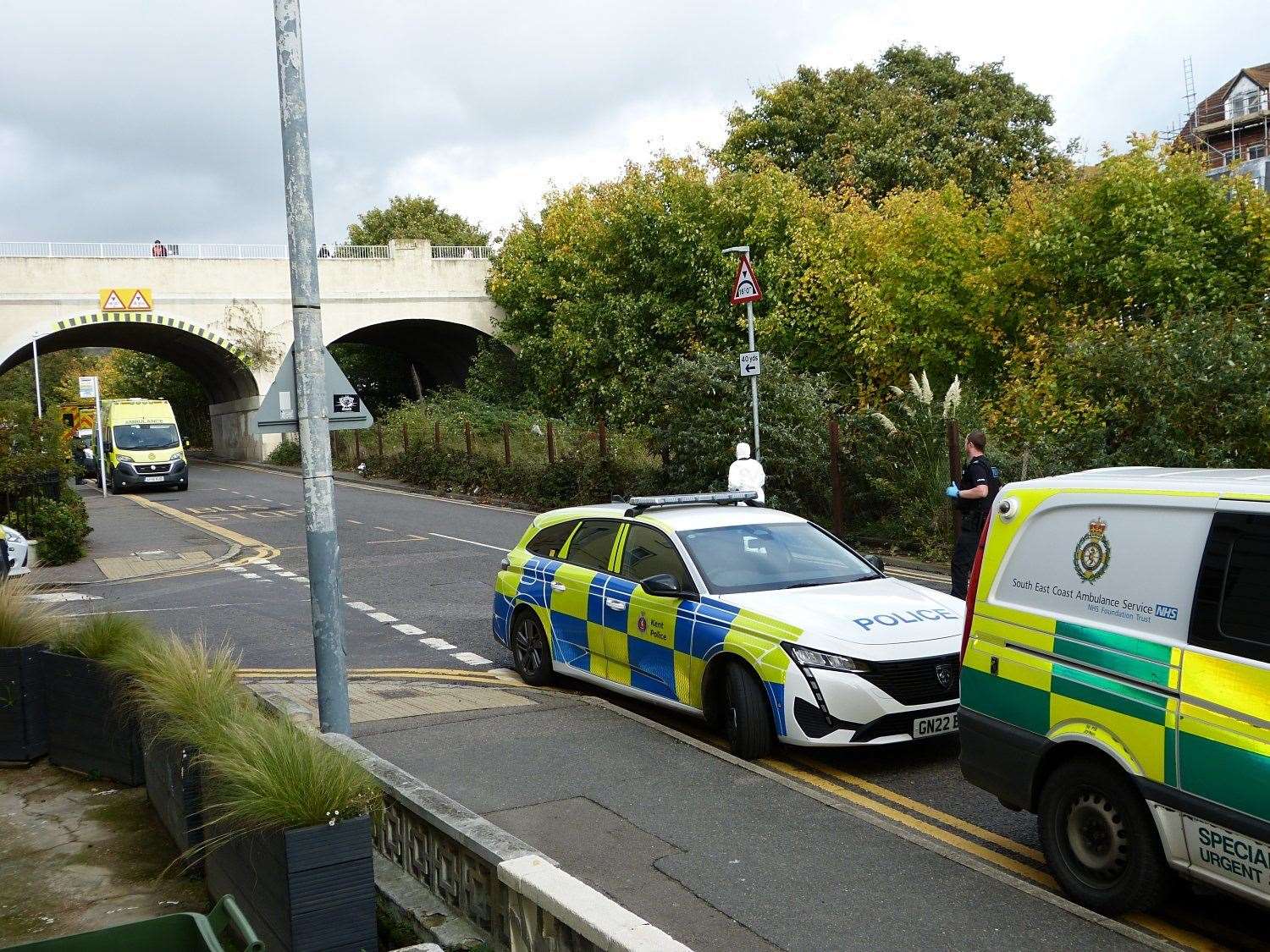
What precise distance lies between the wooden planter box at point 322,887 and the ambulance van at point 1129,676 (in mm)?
2794

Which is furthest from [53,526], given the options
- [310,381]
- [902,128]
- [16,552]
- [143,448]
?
[902,128]

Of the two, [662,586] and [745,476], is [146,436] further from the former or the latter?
[662,586]

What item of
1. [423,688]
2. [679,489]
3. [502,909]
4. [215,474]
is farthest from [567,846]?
[215,474]

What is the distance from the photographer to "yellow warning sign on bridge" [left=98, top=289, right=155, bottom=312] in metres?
43.2

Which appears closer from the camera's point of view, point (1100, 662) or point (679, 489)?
point (1100, 662)

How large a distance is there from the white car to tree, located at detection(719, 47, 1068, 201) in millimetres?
25983

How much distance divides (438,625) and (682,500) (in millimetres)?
4660

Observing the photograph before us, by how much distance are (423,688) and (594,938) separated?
670 cm

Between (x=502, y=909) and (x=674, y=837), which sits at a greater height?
(x=502, y=909)

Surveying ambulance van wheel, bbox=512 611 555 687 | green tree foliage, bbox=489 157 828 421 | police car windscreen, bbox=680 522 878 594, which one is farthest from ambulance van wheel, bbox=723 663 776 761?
green tree foliage, bbox=489 157 828 421

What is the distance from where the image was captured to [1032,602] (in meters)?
5.41

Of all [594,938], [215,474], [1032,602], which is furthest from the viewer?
[215,474]

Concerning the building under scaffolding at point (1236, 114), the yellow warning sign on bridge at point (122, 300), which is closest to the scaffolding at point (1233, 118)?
the building under scaffolding at point (1236, 114)

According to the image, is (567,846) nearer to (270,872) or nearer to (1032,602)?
(270,872)
